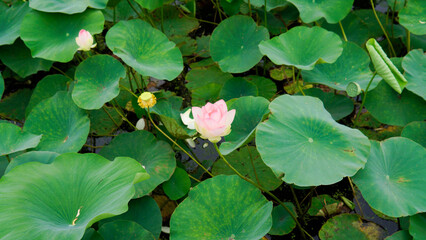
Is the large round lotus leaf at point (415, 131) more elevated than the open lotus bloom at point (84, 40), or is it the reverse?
the open lotus bloom at point (84, 40)

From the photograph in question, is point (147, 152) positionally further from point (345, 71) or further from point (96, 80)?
point (345, 71)

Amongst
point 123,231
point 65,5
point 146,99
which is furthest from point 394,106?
point 65,5

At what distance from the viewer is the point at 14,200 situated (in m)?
1.36

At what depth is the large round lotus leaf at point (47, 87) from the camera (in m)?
2.25

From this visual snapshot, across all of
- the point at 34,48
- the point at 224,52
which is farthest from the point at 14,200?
the point at 224,52

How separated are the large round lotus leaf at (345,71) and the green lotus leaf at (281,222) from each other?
70cm

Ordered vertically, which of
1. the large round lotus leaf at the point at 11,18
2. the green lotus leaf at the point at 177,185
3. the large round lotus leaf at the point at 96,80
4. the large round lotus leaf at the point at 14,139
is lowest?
the green lotus leaf at the point at 177,185

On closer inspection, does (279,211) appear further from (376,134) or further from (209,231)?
(376,134)

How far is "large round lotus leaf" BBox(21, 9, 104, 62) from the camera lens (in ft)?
6.89

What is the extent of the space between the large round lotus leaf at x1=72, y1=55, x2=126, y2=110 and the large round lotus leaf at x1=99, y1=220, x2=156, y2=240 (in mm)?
591

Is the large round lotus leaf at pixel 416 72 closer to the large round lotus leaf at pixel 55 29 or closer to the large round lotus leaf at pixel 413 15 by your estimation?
the large round lotus leaf at pixel 413 15

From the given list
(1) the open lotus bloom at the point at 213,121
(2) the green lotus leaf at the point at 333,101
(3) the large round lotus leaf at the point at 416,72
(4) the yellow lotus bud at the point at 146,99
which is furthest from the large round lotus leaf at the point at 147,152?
(3) the large round lotus leaf at the point at 416,72

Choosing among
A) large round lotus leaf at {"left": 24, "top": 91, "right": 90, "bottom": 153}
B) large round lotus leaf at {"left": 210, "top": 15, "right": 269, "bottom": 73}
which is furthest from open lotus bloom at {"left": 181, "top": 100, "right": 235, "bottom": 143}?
large round lotus leaf at {"left": 210, "top": 15, "right": 269, "bottom": 73}

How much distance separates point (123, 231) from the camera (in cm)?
150
